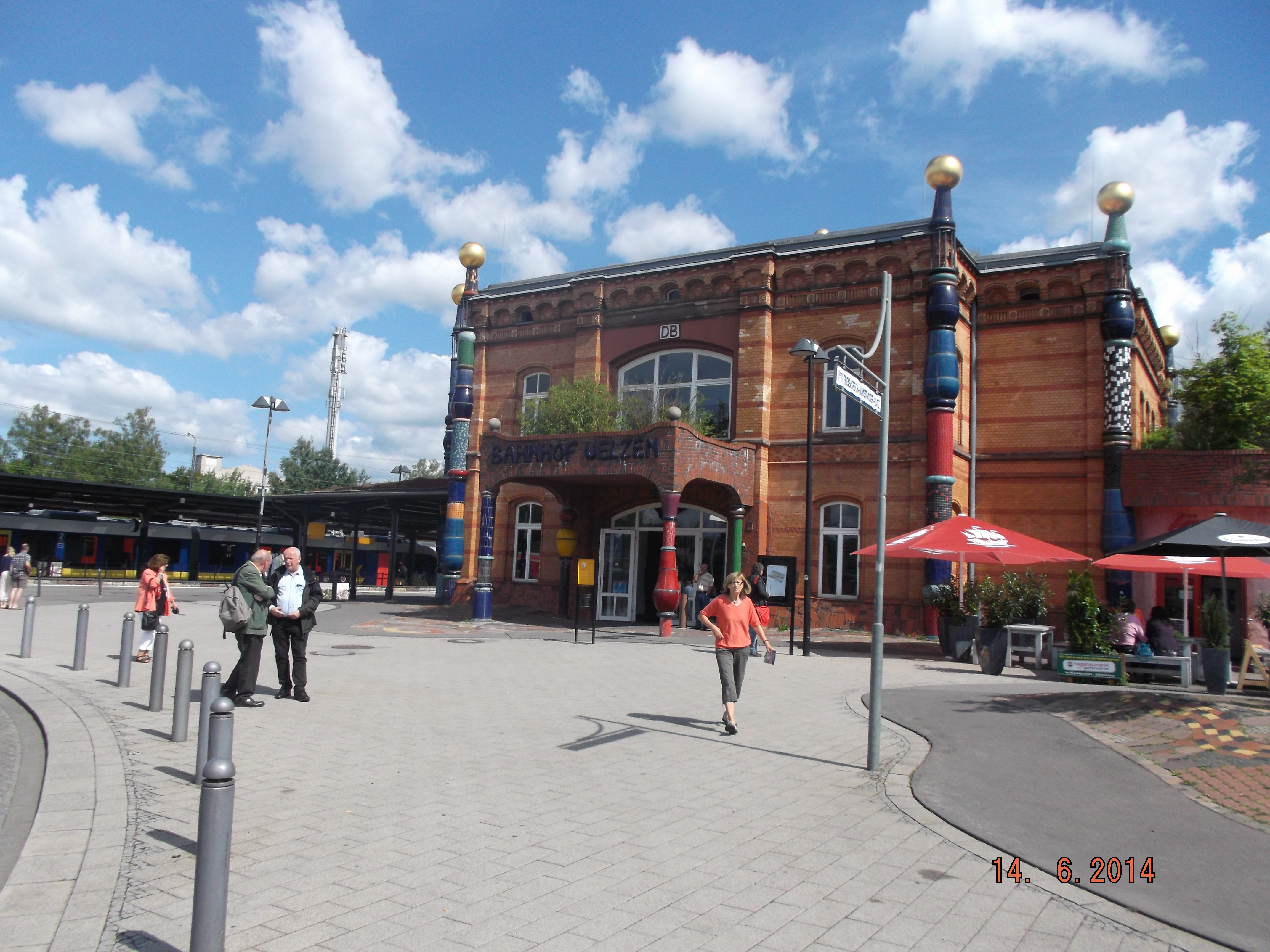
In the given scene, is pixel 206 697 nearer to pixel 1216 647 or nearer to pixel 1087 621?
pixel 1216 647

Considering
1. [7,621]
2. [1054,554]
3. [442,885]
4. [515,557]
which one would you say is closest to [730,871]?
[442,885]

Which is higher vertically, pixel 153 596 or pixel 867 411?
pixel 867 411

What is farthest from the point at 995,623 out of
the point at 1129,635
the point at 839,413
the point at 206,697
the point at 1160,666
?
the point at 206,697

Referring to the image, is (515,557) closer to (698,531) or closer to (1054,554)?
(698,531)

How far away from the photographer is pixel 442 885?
4.40 meters

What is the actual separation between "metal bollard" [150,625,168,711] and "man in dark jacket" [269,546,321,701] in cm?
Answer: 103

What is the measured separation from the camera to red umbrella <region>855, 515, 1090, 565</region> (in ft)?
46.9

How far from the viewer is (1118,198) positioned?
21016 mm

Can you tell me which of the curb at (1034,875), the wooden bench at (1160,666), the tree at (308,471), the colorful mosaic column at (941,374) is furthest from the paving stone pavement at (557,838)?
the tree at (308,471)

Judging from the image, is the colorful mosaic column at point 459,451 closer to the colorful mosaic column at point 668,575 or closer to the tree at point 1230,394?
the colorful mosaic column at point 668,575

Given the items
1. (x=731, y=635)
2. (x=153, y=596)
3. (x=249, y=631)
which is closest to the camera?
(x=731, y=635)

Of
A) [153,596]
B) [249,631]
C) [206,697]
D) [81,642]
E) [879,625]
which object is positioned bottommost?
[81,642]

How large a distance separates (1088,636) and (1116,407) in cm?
899

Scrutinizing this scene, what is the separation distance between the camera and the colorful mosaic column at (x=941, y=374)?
19500 millimetres
